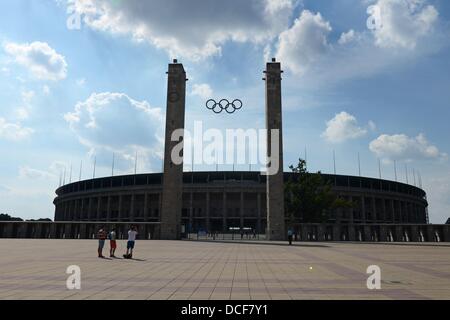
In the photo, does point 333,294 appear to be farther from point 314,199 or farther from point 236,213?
point 236,213

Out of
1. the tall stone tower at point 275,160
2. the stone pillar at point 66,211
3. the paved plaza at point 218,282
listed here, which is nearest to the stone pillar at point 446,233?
the tall stone tower at point 275,160

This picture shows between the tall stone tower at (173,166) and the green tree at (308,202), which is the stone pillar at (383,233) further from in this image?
the tall stone tower at (173,166)

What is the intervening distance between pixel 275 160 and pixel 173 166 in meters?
15.1

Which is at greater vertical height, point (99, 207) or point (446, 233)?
point (99, 207)

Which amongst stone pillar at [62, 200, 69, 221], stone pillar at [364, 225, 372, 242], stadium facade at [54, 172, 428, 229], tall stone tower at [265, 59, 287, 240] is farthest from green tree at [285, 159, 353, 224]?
stone pillar at [62, 200, 69, 221]

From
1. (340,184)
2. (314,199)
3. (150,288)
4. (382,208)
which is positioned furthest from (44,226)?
(382,208)

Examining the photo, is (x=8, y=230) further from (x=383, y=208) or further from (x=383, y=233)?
(x=383, y=208)

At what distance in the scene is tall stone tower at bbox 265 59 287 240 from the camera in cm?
5318

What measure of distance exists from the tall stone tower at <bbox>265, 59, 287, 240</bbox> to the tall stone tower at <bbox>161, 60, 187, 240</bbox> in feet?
43.2

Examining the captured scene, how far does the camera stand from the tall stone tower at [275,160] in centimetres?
5318

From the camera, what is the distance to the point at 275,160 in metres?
54.5

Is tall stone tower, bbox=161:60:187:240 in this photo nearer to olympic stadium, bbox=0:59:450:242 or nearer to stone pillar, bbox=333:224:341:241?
olympic stadium, bbox=0:59:450:242

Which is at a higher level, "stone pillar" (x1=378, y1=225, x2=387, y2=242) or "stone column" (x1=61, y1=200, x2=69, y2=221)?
"stone column" (x1=61, y1=200, x2=69, y2=221)

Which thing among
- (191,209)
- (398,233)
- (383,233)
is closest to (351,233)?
(383,233)
